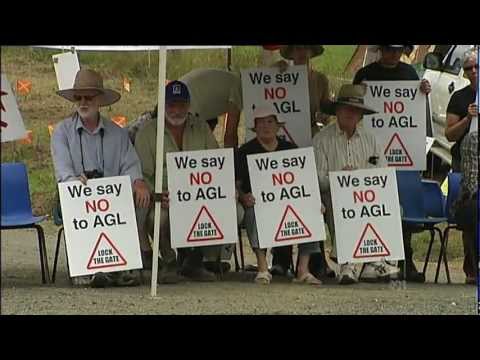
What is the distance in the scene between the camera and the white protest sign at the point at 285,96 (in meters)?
8.98

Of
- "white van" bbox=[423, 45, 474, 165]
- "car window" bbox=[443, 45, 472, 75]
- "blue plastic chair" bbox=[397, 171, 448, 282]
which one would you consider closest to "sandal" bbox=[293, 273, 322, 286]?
"blue plastic chair" bbox=[397, 171, 448, 282]

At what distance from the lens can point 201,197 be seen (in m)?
8.50

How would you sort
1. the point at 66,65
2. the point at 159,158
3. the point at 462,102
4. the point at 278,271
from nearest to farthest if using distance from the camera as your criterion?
the point at 159,158 → the point at 462,102 → the point at 278,271 → the point at 66,65

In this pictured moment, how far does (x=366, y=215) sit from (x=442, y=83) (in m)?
3.32

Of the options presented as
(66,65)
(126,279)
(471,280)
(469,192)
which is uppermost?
(66,65)

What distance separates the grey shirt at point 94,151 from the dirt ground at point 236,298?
0.90m

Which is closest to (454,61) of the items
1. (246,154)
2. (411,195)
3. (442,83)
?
(442,83)

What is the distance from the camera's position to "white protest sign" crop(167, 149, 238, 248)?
27.8 feet

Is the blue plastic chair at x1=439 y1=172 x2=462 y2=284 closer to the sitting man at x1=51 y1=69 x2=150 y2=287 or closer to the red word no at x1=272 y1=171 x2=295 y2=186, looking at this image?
the red word no at x1=272 y1=171 x2=295 y2=186

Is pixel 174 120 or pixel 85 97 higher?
pixel 85 97

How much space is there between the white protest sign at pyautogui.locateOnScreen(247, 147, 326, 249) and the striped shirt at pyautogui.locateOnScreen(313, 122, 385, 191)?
0.76 ft

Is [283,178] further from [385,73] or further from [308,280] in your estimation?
[385,73]

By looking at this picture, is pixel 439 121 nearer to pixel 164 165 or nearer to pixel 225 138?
pixel 225 138
